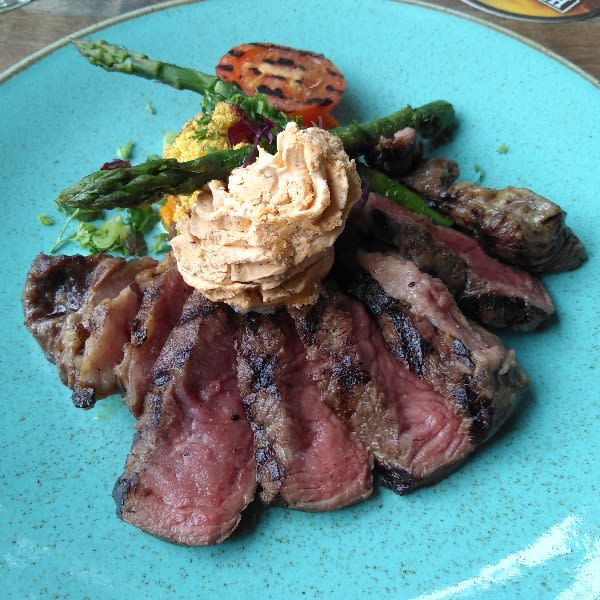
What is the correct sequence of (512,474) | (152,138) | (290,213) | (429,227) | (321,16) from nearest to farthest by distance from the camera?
1. (290,213)
2. (512,474)
3. (429,227)
4. (152,138)
5. (321,16)

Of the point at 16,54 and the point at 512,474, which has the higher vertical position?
the point at 16,54

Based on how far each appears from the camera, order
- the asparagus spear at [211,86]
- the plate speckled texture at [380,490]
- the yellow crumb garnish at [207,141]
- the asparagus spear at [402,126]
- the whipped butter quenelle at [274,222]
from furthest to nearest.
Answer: the asparagus spear at [211,86], the asparagus spear at [402,126], the yellow crumb garnish at [207,141], the plate speckled texture at [380,490], the whipped butter quenelle at [274,222]

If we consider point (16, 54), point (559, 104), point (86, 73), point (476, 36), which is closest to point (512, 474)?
point (559, 104)

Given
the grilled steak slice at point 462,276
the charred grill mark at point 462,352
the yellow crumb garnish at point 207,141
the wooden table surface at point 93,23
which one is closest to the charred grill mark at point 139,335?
the yellow crumb garnish at point 207,141

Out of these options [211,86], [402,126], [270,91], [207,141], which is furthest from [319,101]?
[207,141]

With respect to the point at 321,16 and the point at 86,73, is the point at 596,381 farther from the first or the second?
the point at 86,73

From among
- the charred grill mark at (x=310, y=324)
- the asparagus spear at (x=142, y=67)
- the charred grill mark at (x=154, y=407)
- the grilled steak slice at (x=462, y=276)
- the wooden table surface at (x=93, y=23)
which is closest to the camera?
the charred grill mark at (x=154, y=407)

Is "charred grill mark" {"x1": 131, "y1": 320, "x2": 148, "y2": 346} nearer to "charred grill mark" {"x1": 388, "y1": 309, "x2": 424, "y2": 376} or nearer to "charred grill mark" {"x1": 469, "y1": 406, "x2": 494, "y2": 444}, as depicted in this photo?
"charred grill mark" {"x1": 388, "y1": 309, "x2": 424, "y2": 376}

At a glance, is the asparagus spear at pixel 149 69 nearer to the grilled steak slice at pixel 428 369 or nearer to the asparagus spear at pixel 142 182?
the asparagus spear at pixel 142 182
